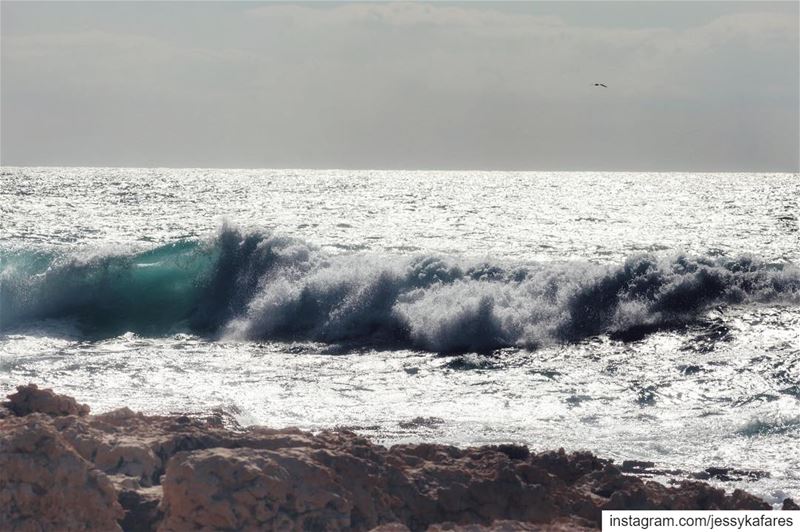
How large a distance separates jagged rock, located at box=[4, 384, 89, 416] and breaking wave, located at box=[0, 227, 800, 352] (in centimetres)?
871

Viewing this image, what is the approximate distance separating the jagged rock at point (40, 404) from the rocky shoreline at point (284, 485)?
642 millimetres

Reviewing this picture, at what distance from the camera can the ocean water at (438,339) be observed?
953cm

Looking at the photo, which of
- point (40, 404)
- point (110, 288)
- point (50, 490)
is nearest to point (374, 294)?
point (110, 288)

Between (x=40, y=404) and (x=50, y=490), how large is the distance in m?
1.65

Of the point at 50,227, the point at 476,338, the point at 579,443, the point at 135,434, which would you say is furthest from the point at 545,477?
the point at 50,227

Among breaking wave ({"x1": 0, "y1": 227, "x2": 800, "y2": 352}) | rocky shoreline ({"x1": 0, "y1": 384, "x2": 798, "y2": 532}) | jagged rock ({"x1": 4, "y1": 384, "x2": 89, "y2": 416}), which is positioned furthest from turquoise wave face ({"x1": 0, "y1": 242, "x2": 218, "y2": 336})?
rocky shoreline ({"x1": 0, "y1": 384, "x2": 798, "y2": 532})

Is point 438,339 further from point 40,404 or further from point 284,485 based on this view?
point 284,485

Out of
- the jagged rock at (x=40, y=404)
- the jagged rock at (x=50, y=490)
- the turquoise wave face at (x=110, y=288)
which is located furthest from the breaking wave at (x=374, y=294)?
the jagged rock at (x=50, y=490)

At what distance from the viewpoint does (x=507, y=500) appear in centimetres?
529

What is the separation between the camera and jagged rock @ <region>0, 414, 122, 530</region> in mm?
4875

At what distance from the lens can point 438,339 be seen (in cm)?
1534

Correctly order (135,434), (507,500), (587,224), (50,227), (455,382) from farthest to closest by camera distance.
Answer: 1. (587,224)
2. (50,227)
3. (455,382)
4. (135,434)
5. (507,500)

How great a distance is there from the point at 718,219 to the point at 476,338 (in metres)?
28.0

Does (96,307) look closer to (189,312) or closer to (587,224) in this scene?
(189,312)
